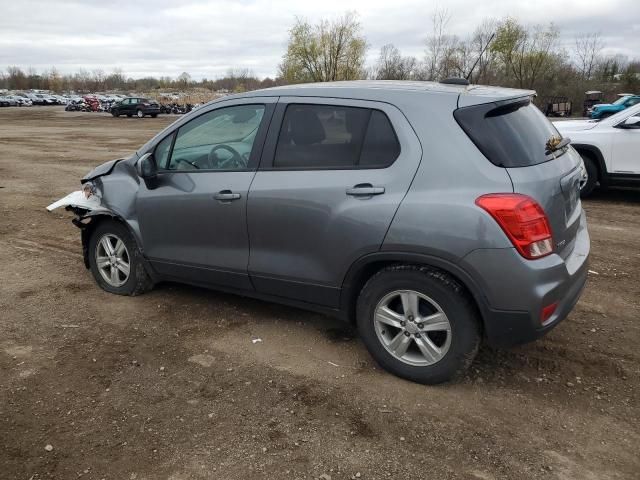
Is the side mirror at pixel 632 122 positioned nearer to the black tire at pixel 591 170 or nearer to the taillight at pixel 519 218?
the black tire at pixel 591 170

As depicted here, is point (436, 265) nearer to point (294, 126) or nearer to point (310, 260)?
point (310, 260)

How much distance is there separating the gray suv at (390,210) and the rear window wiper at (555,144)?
1 cm

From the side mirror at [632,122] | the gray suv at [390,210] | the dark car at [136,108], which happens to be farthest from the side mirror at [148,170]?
the dark car at [136,108]

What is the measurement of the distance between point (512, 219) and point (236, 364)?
2.05 metres

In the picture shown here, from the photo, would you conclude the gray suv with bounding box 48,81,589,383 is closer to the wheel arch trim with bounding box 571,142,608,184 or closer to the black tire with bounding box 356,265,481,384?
the black tire with bounding box 356,265,481,384

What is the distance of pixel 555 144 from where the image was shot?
352 centimetres

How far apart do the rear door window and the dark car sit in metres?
42.1

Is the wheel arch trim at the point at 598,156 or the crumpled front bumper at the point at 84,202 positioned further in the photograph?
the wheel arch trim at the point at 598,156

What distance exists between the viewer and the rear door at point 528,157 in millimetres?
3020

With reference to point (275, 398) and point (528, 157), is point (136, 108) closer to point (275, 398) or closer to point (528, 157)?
point (275, 398)

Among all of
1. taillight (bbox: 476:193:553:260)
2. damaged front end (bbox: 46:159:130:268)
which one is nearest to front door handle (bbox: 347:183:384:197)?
taillight (bbox: 476:193:553:260)

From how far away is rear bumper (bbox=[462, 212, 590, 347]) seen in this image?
2.92m

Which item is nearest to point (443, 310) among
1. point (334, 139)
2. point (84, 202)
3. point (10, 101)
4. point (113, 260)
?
point (334, 139)

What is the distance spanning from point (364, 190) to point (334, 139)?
45 cm
